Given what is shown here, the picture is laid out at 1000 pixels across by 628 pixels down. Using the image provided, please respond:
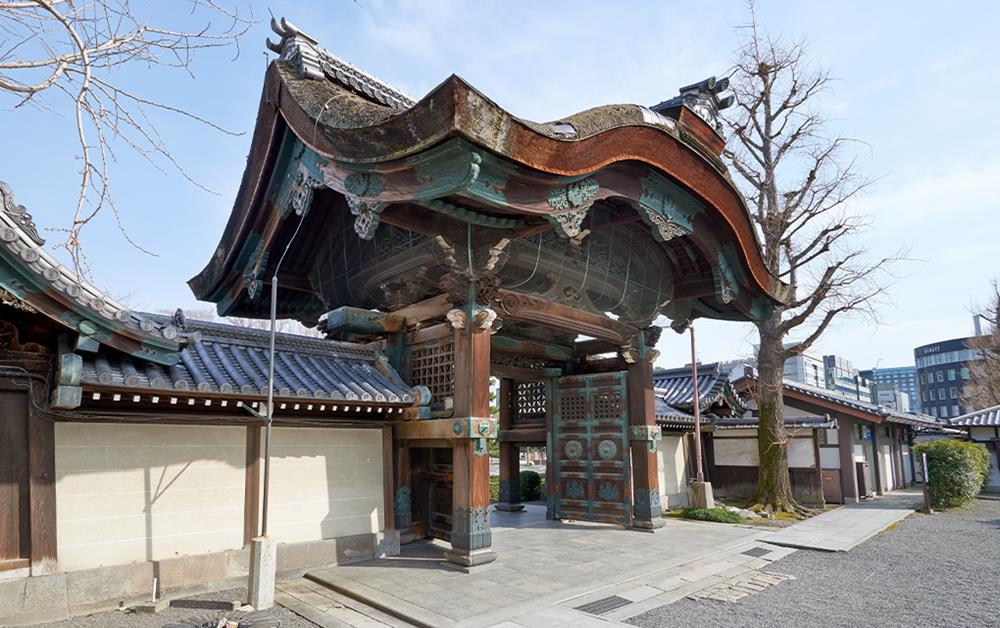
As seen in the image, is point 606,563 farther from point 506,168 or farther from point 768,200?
point 768,200

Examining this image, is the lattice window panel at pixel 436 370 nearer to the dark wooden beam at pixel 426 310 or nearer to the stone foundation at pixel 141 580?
the dark wooden beam at pixel 426 310

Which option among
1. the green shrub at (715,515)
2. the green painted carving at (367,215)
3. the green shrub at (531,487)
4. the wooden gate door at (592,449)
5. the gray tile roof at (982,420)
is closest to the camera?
the green painted carving at (367,215)

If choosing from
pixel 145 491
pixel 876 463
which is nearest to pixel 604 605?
pixel 145 491

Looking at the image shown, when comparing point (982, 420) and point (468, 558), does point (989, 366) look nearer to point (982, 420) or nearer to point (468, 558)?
point (982, 420)

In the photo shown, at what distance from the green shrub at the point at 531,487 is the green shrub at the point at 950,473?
10.9 metres

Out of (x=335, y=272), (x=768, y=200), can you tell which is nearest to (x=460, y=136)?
(x=335, y=272)

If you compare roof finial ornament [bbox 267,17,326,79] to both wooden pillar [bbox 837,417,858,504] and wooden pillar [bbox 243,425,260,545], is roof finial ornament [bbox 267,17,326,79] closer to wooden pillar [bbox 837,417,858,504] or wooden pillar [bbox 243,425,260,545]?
wooden pillar [bbox 243,425,260,545]

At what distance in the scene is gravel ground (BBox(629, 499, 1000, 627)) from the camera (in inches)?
246

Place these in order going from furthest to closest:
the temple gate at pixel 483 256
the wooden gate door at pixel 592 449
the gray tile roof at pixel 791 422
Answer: the gray tile roof at pixel 791 422, the wooden gate door at pixel 592 449, the temple gate at pixel 483 256

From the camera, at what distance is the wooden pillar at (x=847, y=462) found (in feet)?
59.4

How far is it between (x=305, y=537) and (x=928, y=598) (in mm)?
7889

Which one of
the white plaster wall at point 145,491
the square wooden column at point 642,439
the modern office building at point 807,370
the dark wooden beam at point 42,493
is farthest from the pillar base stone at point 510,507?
the modern office building at point 807,370

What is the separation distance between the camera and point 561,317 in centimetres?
1019

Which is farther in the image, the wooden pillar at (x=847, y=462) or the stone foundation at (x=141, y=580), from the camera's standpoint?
the wooden pillar at (x=847, y=462)
